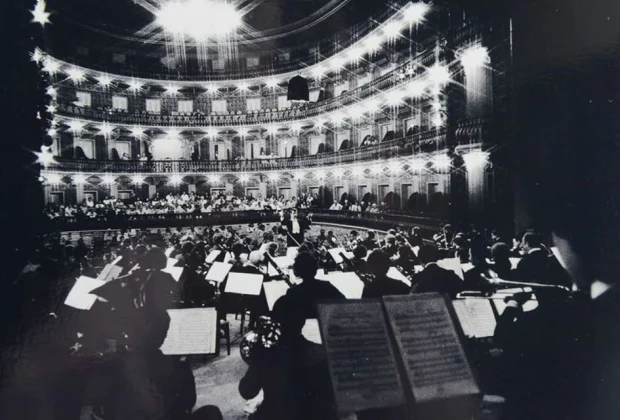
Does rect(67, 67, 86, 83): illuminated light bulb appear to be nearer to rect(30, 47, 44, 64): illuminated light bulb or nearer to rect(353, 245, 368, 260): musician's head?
rect(30, 47, 44, 64): illuminated light bulb

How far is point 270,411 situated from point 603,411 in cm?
339

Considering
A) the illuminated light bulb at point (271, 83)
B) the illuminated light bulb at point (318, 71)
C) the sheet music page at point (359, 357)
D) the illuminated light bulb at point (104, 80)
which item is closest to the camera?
the sheet music page at point (359, 357)

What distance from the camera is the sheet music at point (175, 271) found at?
12.8 ft

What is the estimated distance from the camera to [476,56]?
15.7ft

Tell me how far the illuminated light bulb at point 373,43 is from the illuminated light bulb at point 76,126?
10.7 feet

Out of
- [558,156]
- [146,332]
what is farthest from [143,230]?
[558,156]

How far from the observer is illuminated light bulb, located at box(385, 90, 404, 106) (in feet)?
16.6

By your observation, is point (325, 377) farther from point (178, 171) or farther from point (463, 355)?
point (178, 171)

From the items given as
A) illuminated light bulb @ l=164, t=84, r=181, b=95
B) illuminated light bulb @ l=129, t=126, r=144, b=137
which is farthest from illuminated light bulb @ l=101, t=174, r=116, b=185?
illuminated light bulb @ l=164, t=84, r=181, b=95

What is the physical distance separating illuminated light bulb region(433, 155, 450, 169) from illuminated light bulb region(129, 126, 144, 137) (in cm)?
359

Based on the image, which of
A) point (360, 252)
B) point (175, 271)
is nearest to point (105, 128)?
point (175, 271)

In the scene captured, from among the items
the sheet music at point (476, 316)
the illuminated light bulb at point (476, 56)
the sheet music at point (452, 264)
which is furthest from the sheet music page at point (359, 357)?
the illuminated light bulb at point (476, 56)

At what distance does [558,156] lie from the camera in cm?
488

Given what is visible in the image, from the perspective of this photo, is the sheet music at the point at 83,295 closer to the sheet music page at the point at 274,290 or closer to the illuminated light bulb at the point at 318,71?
the sheet music page at the point at 274,290
